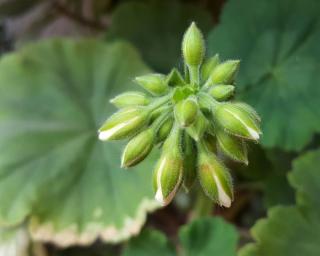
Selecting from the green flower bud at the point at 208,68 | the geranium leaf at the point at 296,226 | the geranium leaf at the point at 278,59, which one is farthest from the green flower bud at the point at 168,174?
the geranium leaf at the point at 278,59

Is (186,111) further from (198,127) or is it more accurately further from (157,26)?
(157,26)

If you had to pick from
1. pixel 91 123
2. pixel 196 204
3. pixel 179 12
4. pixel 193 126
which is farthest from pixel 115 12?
pixel 193 126

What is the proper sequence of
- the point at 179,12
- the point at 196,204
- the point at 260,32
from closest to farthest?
the point at 260,32 < the point at 196,204 < the point at 179,12

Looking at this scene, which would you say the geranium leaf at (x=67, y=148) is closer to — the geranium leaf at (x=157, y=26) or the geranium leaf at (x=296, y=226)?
the geranium leaf at (x=157, y=26)

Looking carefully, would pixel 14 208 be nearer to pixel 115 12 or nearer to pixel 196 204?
pixel 196 204

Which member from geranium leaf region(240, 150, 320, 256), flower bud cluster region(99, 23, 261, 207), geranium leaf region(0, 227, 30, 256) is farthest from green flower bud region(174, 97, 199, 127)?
geranium leaf region(0, 227, 30, 256)

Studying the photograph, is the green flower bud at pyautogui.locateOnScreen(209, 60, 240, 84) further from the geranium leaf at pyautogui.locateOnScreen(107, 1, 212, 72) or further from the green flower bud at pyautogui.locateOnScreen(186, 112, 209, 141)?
the geranium leaf at pyautogui.locateOnScreen(107, 1, 212, 72)

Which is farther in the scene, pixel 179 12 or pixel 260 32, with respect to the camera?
pixel 179 12
